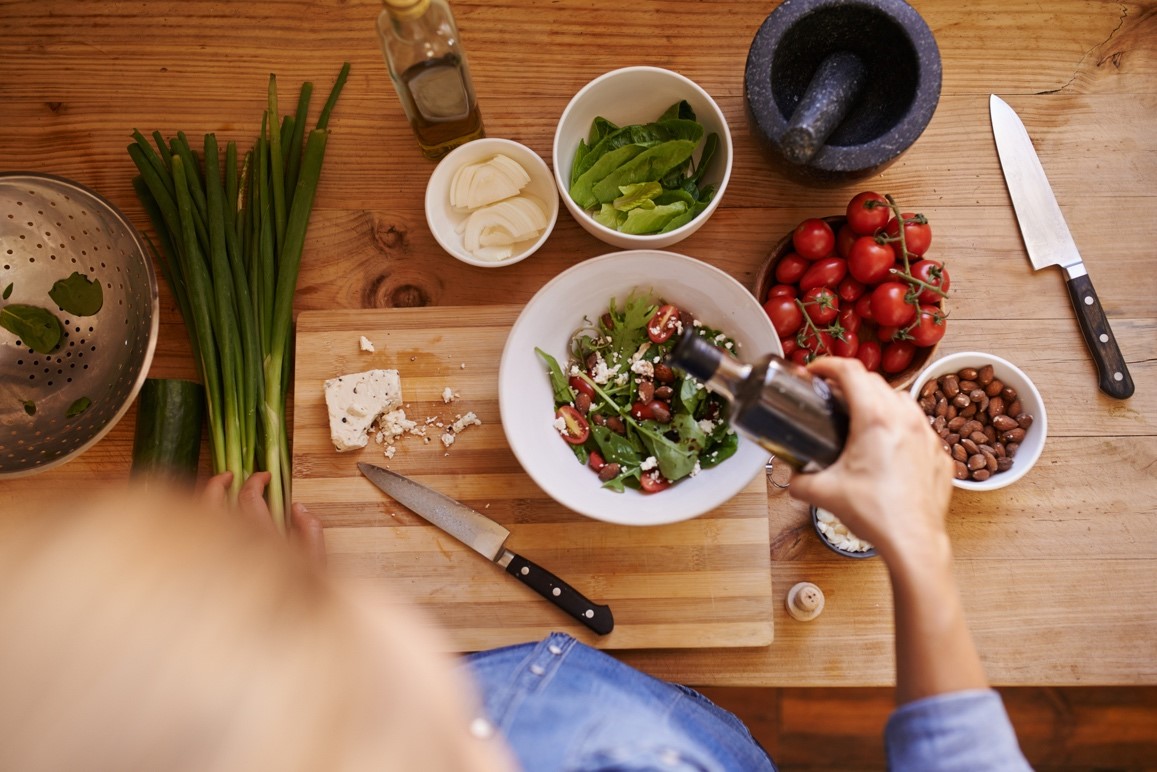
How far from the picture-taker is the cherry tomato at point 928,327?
1103 mm

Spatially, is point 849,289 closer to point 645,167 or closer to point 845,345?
point 845,345

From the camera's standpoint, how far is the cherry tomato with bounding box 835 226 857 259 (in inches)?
45.1

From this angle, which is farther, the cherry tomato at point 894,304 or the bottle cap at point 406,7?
the cherry tomato at point 894,304

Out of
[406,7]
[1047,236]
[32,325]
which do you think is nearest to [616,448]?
[406,7]

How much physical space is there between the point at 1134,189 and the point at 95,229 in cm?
158

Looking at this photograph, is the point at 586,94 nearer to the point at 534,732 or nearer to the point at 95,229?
the point at 95,229

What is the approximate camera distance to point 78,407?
3.83ft

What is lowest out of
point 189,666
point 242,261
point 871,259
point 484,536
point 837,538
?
point 837,538

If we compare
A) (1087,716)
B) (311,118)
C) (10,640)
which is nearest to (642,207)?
(311,118)

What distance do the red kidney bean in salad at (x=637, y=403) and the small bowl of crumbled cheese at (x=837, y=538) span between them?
0.18 meters

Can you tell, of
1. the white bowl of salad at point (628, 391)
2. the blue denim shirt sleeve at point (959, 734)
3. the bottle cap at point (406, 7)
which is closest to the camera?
the blue denim shirt sleeve at point (959, 734)

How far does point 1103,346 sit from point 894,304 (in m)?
0.38

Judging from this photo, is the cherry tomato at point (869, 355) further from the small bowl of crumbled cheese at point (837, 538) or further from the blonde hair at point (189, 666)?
the blonde hair at point (189, 666)

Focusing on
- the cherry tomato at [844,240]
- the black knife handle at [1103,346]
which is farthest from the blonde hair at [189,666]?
the black knife handle at [1103,346]
